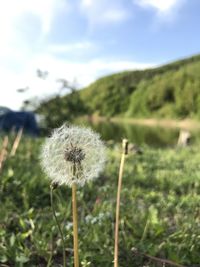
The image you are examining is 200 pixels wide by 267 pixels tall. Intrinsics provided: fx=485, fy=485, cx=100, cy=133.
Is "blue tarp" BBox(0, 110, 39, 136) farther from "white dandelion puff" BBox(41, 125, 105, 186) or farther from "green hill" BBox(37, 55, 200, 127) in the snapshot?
"green hill" BBox(37, 55, 200, 127)

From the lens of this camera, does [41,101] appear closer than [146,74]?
Yes

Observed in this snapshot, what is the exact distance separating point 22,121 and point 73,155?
13171 millimetres

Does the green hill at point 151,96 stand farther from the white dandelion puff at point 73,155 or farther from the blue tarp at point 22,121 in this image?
the white dandelion puff at point 73,155

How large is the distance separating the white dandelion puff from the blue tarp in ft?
41.1

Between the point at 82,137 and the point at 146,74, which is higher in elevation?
the point at 146,74

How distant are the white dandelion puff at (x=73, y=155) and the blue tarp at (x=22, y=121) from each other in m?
12.5

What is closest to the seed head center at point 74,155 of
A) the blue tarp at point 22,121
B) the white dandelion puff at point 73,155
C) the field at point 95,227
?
the white dandelion puff at point 73,155

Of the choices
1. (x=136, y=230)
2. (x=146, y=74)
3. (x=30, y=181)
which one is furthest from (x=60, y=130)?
(x=146, y=74)

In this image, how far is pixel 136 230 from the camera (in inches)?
142

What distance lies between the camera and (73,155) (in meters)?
1.68

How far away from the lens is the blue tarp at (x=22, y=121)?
1433 cm

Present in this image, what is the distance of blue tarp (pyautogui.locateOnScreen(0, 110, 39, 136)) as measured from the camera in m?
14.3

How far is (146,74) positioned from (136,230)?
14349 cm

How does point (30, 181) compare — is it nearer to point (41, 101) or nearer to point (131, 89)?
point (41, 101)
